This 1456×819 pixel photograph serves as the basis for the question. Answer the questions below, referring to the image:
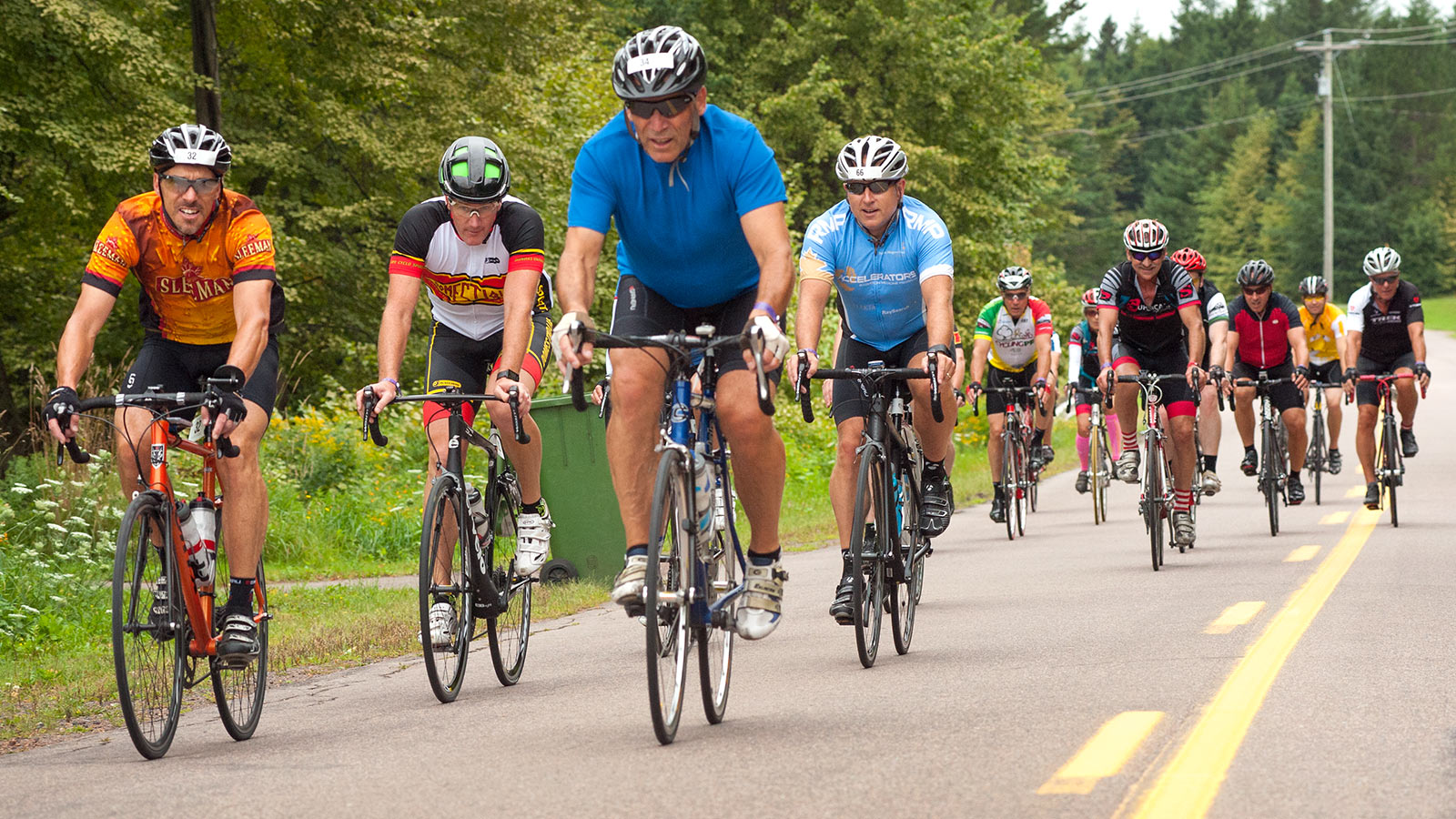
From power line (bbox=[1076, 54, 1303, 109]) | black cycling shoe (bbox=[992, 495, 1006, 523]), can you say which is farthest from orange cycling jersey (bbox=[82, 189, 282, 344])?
power line (bbox=[1076, 54, 1303, 109])

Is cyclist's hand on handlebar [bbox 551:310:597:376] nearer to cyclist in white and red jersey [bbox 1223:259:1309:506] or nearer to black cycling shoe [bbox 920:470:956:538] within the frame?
black cycling shoe [bbox 920:470:956:538]

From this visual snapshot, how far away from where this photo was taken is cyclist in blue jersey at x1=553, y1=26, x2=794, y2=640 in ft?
20.0

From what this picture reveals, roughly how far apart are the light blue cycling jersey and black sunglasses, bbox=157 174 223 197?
3260 millimetres

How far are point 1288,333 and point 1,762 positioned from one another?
12477mm

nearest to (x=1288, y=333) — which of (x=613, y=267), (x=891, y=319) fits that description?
(x=891, y=319)

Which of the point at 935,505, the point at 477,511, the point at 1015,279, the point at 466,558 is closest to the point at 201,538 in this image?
the point at 466,558

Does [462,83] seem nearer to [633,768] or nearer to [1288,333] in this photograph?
[1288,333]

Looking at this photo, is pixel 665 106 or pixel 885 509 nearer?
pixel 665 106

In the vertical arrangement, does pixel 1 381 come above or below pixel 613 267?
below

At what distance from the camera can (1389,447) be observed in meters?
15.6

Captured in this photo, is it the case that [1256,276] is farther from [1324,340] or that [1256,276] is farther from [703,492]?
[703,492]

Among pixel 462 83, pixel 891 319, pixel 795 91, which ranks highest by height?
pixel 795 91

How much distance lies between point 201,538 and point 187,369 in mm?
838

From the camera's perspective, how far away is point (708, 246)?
6449 mm
